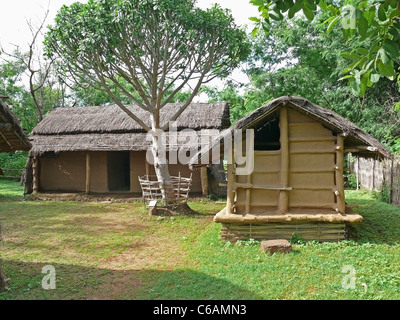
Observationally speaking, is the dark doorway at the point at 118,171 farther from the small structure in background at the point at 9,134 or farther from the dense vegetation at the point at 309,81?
the small structure in background at the point at 9,134

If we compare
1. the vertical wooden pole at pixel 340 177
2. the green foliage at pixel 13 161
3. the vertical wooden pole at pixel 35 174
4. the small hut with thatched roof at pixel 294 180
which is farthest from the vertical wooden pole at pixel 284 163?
the green foliage at pixel 13 161

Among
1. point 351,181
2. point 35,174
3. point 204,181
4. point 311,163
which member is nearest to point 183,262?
point 311,163

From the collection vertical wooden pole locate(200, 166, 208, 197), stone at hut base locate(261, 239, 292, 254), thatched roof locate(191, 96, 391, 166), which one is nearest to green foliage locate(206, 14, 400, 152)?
vertical wooden pole locate(200, 166, 208, 197)

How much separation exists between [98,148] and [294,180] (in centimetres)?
980

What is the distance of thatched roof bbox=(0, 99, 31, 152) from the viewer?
6211 millimetres

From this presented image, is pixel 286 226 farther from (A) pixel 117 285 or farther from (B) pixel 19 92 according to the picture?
Answer: (B) pixel 19 92

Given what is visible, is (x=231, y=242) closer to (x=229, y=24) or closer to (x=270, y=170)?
(x=270, y=170)

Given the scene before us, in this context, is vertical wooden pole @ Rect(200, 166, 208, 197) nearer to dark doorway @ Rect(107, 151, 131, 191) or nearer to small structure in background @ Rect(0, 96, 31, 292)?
dark doorway @ Rect(107, 151, 131, 191)

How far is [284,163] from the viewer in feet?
24.6

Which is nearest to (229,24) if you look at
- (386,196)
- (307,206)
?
(307,206)

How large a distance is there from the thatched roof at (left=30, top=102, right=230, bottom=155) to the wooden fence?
6718 mm

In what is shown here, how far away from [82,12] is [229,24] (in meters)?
4.92

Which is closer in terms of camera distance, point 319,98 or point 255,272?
point 255,272

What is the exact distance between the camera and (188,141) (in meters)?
14.1
